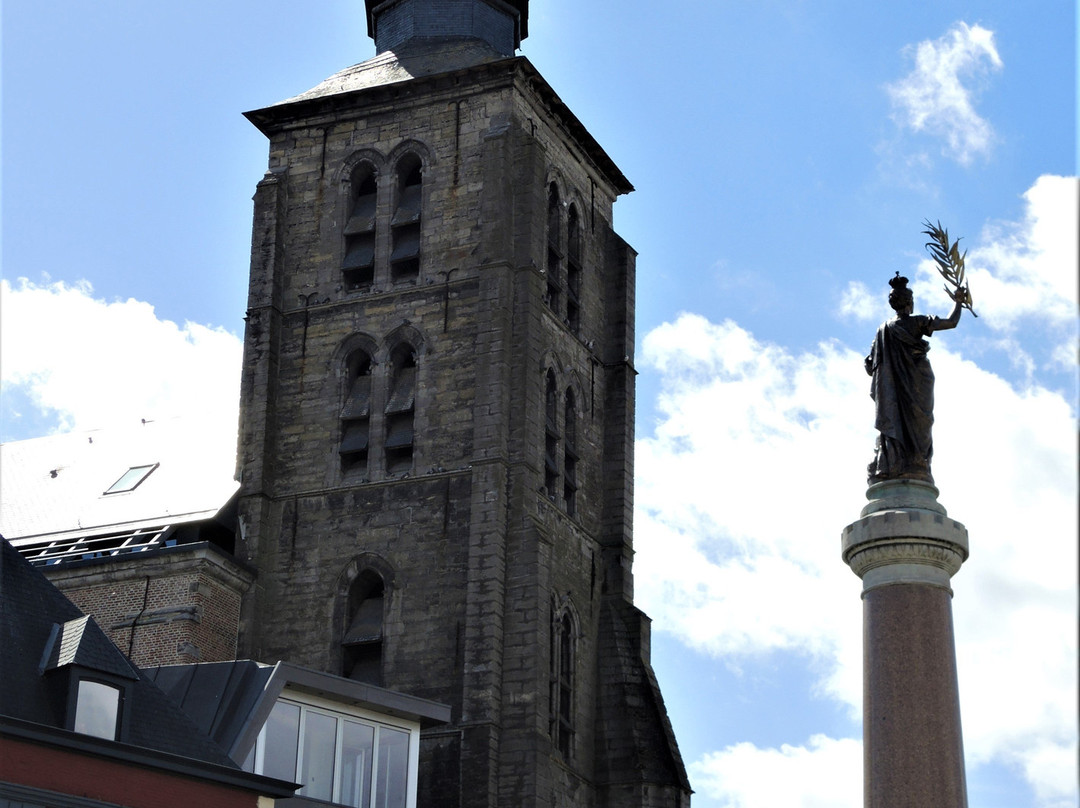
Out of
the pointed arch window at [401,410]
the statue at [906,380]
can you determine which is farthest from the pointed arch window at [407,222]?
the statue at [906,380]

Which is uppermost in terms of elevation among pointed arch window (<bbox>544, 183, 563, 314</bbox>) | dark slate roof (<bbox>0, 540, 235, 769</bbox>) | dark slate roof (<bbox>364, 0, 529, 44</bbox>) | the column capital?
dark slate roof (<bbox>364, 0, 529, 44</bbox>)

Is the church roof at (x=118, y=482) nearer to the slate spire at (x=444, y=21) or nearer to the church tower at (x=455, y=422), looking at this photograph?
the church tower at (x=455, y=422)

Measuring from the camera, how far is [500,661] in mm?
35312

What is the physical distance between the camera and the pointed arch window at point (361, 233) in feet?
133

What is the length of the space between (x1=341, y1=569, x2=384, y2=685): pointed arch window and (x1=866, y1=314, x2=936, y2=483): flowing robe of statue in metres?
20.4

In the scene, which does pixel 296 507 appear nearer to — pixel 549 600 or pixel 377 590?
pixel 377 590

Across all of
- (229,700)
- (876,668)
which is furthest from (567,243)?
(876,668)

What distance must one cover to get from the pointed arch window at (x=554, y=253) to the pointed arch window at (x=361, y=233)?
3640 millimetres

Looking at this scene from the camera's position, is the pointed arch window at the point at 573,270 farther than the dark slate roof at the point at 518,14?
No

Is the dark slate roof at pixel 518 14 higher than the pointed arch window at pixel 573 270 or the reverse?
higher

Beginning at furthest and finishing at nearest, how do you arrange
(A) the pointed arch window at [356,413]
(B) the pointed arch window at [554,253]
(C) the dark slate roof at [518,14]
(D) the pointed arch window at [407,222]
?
(C) the dark slate roof at [518,14] → (B) the pointed arch window at [554,253] → (D) the pointed arch window at [407,222] → (A) the pointed arch window at [356,413]

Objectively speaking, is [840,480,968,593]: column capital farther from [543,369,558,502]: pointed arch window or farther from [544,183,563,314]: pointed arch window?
[544,183,563,314]: pointed arch window

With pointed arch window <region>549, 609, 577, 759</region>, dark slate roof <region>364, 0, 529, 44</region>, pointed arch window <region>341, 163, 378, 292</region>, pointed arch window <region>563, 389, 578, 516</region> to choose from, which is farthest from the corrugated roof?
dark slate roof <region>364, 0, 529, 44</region>

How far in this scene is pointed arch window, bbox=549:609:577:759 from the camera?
120 ft
